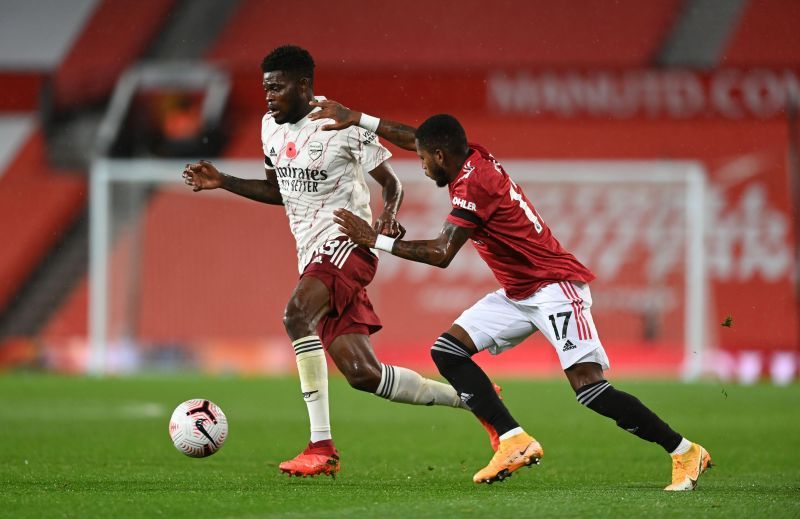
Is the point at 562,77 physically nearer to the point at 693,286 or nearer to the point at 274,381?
the point at 693,286

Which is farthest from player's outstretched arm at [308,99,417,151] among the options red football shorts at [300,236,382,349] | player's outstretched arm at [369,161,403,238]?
red football shorts at [300,236,382,349]

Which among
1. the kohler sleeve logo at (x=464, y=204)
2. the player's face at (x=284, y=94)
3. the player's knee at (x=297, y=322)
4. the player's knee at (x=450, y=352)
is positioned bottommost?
the player's knee at (x=450, y=352)

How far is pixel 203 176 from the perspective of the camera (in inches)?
290

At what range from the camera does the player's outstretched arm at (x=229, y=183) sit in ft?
24.2

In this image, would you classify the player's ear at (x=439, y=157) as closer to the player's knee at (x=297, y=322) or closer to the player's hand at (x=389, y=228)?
the player's hand at (x=389, y=228)

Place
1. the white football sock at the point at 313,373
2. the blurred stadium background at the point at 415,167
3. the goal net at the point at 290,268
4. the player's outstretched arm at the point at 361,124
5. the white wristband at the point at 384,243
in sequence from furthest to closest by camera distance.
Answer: the blurred stadium background at the point at 415,167 < the goal net at the point at 290,268 < the white football sock at the point at 313,373 < the player's outstretched arm at the point at 361,124 < the white wristband at the point at 384,243

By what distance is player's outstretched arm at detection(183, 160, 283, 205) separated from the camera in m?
7.38

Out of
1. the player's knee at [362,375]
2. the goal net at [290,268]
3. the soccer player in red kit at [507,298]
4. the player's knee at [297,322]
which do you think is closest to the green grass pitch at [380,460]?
the soccer player in red kit at [507,298]

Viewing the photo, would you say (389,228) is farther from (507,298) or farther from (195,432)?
(195,432)

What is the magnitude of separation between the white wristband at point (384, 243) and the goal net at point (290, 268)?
485 inches

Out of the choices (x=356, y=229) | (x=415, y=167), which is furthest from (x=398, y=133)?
(x=415, y=167)

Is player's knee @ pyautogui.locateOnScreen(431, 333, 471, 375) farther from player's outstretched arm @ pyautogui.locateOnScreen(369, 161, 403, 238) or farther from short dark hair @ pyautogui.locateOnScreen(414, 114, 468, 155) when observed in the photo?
short dark hair @ pyautogui.locateOnScreen(414, 114, 468, 155)

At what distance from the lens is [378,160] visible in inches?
293

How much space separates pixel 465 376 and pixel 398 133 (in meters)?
1.32
